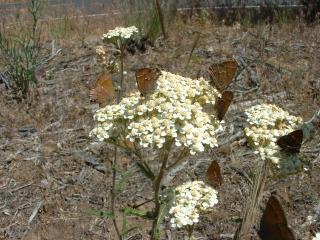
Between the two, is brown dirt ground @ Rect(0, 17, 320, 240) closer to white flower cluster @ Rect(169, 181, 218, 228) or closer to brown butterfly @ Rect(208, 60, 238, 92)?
white flower cluster @ Rect(169, 181, 218, 228)

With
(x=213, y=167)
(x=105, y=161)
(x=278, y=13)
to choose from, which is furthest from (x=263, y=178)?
(x=278, y=13)

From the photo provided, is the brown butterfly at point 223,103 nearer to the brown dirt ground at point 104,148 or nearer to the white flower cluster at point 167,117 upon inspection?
the white flower cluster at point 167,117

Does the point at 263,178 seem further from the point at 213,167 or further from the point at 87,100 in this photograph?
the point at 87,100

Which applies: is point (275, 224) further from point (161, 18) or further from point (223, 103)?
point (161, 18)

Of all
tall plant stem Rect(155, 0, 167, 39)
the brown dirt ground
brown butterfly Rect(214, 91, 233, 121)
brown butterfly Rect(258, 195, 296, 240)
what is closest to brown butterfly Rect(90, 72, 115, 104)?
brown butterfly Rect(214, 91, 233, 121)

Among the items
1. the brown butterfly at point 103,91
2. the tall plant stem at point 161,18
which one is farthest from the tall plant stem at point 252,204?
the tall plant stem at point 161,18
